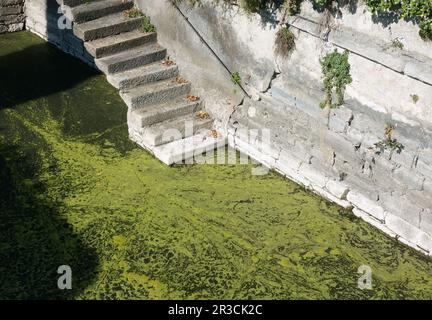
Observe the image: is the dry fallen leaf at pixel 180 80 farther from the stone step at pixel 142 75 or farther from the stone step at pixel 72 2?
the stone step at pixel 72 2

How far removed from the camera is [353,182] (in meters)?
8.40

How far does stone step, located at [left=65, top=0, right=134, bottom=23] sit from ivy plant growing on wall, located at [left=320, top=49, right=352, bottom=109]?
4002mm

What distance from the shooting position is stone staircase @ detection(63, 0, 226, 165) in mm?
9391

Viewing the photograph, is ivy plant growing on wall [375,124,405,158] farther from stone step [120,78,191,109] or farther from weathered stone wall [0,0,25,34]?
weathered stone wall [0,0,25,34]

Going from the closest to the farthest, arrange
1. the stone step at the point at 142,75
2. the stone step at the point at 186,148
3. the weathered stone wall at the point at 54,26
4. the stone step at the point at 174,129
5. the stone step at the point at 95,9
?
1. the stone step at the point at 186,148
2. the stone step at the point at 174,129
3. the stone step at the point at 142,75
4. the stone step at the point at 95,9
5. the weathered stone wall at the point at 54,26

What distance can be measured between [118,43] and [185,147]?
7.46 feet

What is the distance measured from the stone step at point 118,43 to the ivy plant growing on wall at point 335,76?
11.0 feet

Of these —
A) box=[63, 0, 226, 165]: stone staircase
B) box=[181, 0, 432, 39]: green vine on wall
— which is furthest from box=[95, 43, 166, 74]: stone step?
box=[181, 0, 432, 39]: green vine on wall

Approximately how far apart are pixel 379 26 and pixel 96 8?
4.94 m

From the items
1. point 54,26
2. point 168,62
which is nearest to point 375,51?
point 168,62

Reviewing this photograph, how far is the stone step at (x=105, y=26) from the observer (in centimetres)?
1052

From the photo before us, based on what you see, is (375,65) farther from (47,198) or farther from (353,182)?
(47,198)

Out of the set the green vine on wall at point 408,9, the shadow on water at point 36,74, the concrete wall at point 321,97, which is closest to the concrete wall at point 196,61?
the concrete wall at point 321,97

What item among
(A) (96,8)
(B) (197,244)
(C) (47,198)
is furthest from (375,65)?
(A) (96,8)
